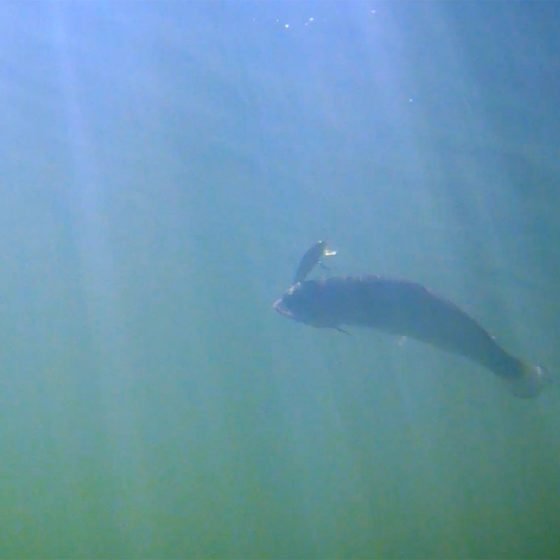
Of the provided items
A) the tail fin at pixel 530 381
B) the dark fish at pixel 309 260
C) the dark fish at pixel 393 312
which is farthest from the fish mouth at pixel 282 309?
the tail fin at pixel 530 381

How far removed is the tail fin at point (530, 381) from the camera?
3727 millimetres

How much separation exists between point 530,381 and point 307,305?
4.05ft

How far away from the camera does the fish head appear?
342 cm

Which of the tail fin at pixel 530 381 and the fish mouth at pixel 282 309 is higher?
the fish mouth at pixel 282 309

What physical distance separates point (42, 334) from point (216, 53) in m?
18.0

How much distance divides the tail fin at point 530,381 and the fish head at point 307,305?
40.5 inches

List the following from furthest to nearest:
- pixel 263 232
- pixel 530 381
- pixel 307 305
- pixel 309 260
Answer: pixel 263 232, pixel 309 260, pixel 530 381, pixel 307 305

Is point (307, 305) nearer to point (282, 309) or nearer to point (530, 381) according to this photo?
point (282, 309)

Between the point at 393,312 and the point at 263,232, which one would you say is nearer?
the point at 393,312

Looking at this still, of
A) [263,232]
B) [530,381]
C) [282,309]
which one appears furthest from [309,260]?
[263,232]

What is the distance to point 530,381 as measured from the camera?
3.74 m

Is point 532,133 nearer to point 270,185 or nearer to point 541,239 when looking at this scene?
point 541,239

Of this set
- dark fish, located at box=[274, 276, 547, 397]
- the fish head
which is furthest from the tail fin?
the fish head

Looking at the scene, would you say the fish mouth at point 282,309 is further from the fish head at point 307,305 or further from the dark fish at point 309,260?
the dark fish at point 309,260
